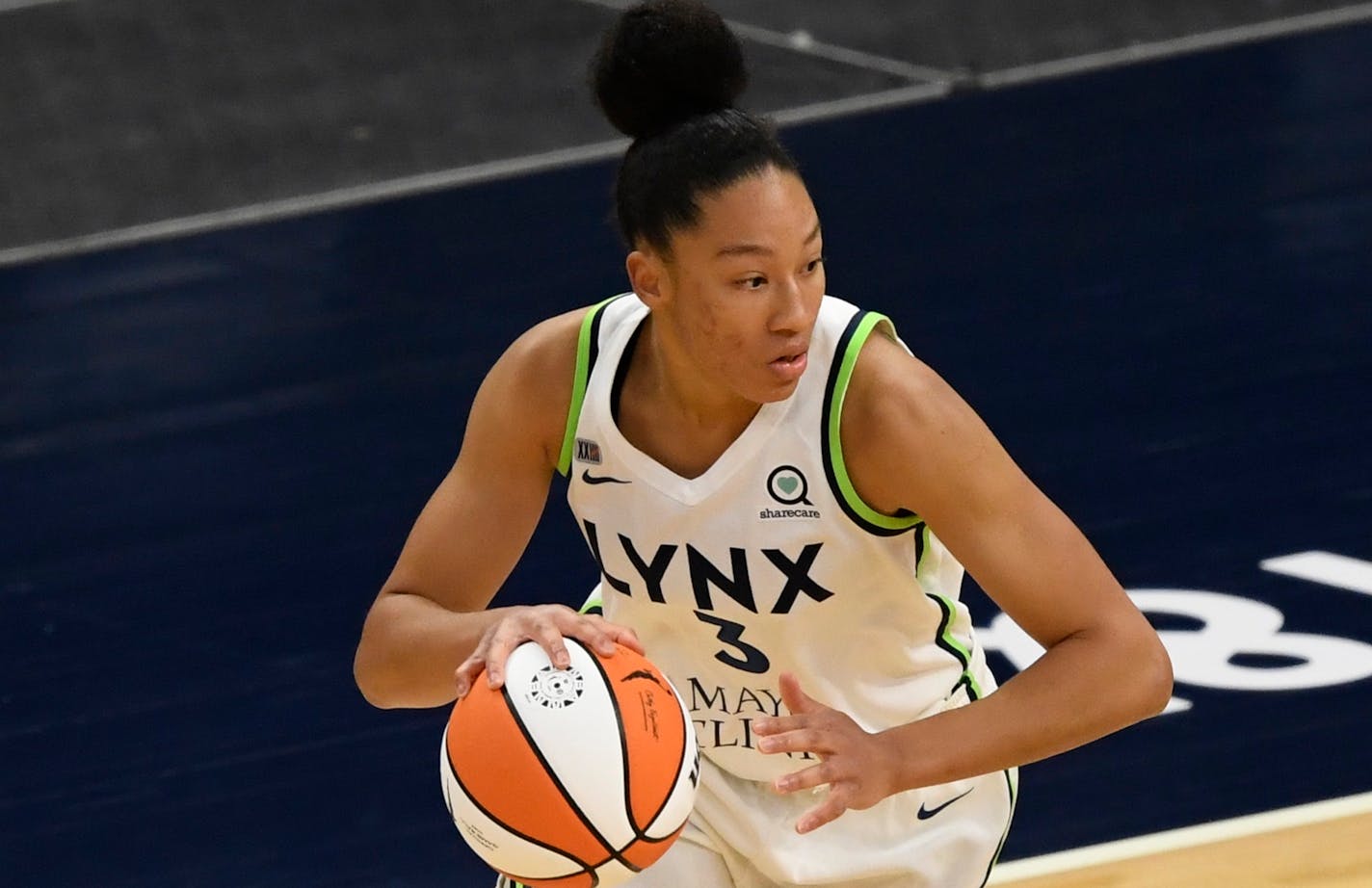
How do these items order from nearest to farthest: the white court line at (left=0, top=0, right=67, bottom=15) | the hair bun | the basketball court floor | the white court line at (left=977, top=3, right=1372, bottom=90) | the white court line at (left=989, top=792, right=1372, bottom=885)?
1. the hair bun
2. the white court line at (left=989, top=792, right=1372, bottom=885)
3. the basketball court floor
4. the white court line at (left=977, top=3, right=1372, bottom=90)
5. the white court line at (left=0, top=0, right=67, bottom=15)

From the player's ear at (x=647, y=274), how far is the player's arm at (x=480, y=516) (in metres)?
0.26

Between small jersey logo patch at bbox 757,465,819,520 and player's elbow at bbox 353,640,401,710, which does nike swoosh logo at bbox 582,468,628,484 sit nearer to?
small jersey logo patch at bbox 757,465,819,520

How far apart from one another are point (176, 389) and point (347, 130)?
2744 millimetres

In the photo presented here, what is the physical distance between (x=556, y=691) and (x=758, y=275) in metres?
0.53

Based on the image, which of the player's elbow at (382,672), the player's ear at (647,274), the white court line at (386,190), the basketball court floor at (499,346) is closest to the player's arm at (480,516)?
the player's elbow at (382,672)

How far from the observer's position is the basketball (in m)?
2.69

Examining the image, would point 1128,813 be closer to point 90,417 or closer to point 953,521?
point 953,521

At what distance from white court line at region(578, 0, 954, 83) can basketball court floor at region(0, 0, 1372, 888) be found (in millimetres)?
26

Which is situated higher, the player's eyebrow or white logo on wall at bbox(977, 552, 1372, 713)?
the player's eyebrow

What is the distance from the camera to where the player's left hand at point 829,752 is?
8.38 feet

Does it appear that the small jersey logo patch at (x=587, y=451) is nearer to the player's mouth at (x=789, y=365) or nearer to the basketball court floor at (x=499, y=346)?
the player's mouth at (x=789, y=365)

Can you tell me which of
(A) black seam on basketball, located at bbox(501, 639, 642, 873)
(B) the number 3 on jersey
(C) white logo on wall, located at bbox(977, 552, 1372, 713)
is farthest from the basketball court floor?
(A) black seam on basketball, located at bbox(501, 639, 642, 873)

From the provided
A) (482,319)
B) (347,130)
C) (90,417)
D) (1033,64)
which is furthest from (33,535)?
(1033,64)

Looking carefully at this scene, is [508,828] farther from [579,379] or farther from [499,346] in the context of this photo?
[499,346]
